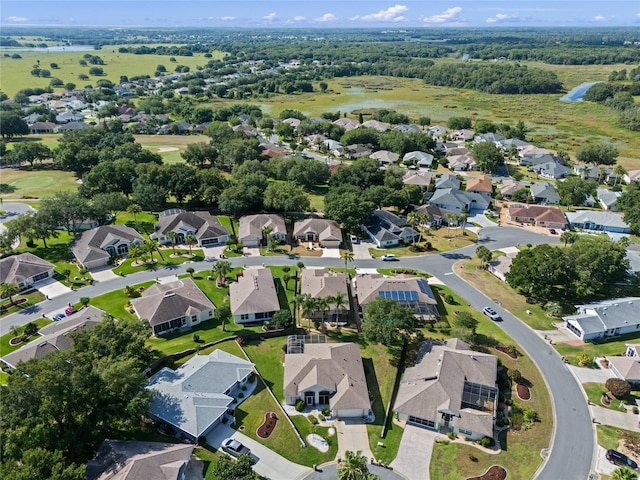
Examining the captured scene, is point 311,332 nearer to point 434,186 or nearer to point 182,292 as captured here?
point 182,292

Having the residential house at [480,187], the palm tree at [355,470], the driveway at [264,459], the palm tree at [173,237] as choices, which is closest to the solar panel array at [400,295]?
the driveway at [264,459]

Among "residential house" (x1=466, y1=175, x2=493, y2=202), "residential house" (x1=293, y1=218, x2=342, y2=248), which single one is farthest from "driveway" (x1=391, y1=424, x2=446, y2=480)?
"residential house" (x1=466, y1=175, x2=493, y2=202)

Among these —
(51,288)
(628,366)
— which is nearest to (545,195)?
(628,366)

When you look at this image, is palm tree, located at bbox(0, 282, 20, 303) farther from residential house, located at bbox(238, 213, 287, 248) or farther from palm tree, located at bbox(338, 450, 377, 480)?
palm tree, located at bbox(338, 450, 377, 480)

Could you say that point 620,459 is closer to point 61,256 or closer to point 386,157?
point 61,256

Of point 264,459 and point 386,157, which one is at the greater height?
point 264,459
